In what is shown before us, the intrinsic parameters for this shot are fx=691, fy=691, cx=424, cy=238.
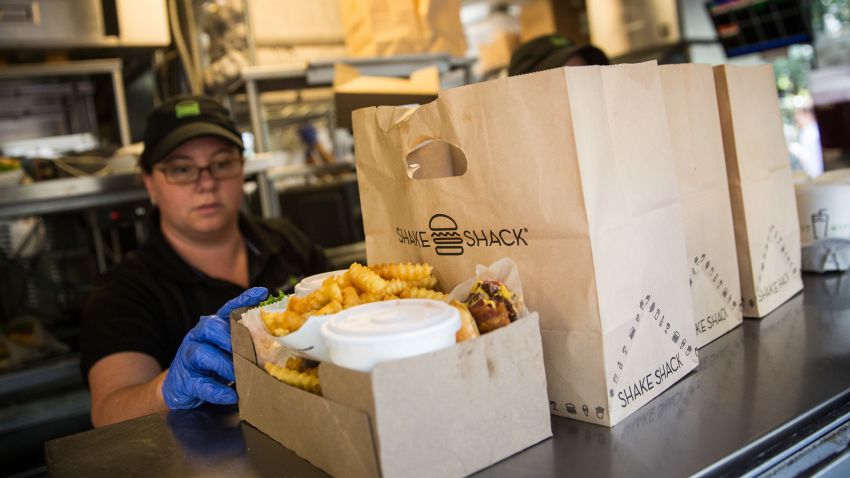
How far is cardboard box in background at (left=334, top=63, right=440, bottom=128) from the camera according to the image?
1817 millimetres

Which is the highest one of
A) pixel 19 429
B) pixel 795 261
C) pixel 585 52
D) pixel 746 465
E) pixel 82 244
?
pixel 585 52

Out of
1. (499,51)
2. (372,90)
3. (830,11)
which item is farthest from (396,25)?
(830,11)

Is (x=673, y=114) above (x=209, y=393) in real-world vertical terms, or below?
above

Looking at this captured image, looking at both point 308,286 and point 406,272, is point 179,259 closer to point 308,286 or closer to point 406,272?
point 308,286

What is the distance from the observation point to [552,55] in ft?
7.02

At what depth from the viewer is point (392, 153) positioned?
0.94 m

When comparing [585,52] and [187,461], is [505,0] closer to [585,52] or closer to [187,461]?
[585,52]

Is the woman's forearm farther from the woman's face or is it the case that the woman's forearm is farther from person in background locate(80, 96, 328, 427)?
the woman's face

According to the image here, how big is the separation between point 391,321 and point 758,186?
76 centimetres

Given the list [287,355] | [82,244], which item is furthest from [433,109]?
[82,244]

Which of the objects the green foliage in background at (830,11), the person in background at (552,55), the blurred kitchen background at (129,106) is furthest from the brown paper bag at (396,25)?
the green foliage in background at (830,11)

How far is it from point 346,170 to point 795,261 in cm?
242

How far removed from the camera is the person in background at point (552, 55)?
6.81 feet

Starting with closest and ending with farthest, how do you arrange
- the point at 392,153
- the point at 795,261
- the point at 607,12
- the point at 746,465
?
the point at 746,465 < the point at 392,153 < the point at 795,261 < the point at 607,12
